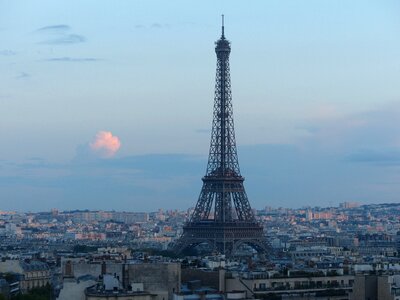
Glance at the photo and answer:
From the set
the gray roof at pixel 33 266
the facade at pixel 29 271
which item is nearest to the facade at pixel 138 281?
the facade at pixel 29 271

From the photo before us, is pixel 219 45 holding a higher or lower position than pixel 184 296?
higher

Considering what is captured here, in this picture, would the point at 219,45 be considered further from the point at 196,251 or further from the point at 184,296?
the point at 184,296

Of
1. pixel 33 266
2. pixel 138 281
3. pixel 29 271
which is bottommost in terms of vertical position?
pixel 138 281

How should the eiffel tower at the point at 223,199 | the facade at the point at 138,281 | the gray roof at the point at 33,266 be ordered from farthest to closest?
the eiffel tower at the point at 223,199
the gray roof at the point at 33,266
the facade at the point at 138,281

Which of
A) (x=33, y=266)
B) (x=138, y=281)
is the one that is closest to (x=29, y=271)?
(x=33, y=266)

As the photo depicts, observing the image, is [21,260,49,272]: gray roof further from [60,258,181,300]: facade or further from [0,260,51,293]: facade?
[60,258,181,300]: facade

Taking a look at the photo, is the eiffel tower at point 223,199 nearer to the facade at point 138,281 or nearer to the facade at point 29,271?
the facade at point 29,271

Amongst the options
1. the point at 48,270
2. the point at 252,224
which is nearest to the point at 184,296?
the point at 48,270

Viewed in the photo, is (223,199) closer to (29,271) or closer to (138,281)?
(29,271)
